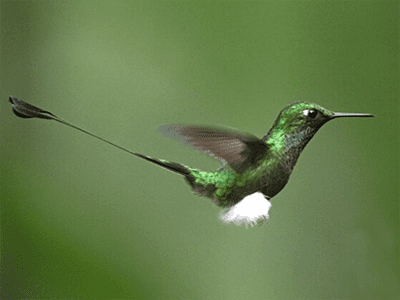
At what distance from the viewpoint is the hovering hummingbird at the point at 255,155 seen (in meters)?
0.45

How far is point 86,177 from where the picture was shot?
79 centimetres

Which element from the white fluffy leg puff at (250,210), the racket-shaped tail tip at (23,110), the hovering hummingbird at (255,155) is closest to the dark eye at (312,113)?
the hovering hummingbird at (255,155)

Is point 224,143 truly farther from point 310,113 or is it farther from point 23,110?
point 23,110

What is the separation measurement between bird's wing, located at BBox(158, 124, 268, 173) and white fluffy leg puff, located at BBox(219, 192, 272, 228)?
3 cm

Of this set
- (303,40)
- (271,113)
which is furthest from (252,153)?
(303,40)

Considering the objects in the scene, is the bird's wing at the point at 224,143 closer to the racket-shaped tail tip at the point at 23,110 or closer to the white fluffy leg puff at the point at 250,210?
the white fluffy leg puff at the point at 250,210

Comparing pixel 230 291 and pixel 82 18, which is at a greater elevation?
pixel 82 18

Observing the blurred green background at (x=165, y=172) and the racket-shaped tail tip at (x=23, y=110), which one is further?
the blurred green background at (x=165, y=172)

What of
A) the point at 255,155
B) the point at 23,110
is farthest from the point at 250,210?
the point at 23,110

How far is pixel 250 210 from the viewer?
1.53 ft

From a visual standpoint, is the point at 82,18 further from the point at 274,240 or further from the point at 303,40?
the point at 274,240

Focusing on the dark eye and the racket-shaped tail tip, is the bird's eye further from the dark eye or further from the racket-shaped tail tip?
the racket-shaped tail tip

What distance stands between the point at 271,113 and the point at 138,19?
0.30m

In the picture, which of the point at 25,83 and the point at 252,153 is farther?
the point at 25,83
